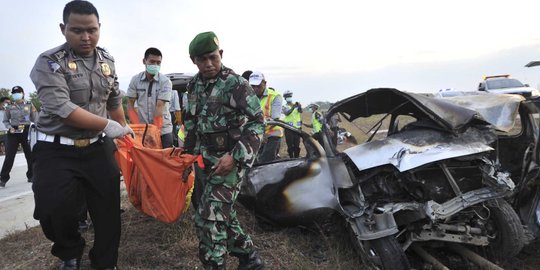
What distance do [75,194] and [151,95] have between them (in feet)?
7.14

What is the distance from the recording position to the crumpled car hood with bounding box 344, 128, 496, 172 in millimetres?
2654

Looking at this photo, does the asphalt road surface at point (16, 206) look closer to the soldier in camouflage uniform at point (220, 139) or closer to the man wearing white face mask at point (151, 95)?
the man wearing white face mask at point (151, 95)

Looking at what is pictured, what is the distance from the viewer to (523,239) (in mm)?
2822

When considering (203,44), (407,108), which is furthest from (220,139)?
(407,108)

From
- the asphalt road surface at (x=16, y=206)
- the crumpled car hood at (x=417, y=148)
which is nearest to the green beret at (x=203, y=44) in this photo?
the crumpled car hood at (x=417, y=148)

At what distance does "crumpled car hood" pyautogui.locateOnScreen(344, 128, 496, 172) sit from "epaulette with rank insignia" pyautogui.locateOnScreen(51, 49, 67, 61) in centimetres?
212

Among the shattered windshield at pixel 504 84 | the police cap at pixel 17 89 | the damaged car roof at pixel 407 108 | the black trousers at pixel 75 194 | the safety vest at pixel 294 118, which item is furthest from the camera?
the shattered windshield at pixel 504 84

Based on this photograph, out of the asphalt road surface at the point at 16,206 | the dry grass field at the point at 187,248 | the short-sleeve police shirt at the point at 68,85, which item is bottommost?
the asphalt road surface at the point at 16,206

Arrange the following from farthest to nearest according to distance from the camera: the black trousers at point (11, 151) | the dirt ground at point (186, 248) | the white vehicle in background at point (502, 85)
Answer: the white vehicle in background at point (502, 85), the black trousers at point (11, 151), the dirt ground at point (186, 248)

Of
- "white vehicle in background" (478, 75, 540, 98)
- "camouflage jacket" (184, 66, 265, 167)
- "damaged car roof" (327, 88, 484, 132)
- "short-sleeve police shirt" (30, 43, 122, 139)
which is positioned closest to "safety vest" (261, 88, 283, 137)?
"damaged car roof" (327, 88, 484, 132)

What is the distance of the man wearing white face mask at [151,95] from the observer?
4445mm

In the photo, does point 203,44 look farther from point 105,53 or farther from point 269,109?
point 269,109

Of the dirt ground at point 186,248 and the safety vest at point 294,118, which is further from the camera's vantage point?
the safety vest at point 294,118

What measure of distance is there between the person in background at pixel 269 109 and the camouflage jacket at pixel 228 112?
2916mm
